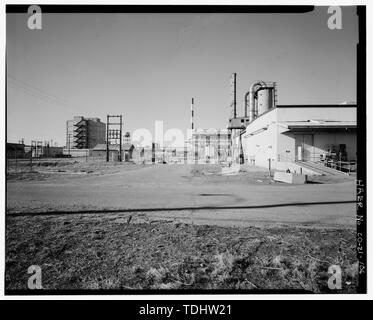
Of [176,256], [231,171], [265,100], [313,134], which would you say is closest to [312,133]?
[313,134]

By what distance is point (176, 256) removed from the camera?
3295mm

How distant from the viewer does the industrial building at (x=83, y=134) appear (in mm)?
73750

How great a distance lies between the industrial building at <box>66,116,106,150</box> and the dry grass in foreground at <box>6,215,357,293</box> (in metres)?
75.5

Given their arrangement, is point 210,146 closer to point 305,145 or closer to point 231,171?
point 305,145

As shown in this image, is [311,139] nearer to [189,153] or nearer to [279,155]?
[279,155]

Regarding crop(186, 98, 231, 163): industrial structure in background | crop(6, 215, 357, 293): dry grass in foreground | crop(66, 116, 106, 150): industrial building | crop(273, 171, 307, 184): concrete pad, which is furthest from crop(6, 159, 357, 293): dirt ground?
crop(66, 116, 106, 150): industrial building

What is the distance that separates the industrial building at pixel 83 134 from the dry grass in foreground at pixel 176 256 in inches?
2973

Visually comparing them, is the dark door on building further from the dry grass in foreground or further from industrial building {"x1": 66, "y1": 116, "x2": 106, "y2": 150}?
industrial building {"x1": 66, "y1": 116, "x2": 106, "y2": 150}

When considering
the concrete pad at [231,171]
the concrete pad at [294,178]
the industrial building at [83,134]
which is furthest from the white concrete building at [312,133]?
the industrial building at [83,134]

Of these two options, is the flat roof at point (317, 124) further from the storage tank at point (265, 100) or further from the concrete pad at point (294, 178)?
the storage tank at point (265, 100)

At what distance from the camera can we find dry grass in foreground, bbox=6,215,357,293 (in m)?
2.78

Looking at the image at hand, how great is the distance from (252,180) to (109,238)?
1001 centimetres

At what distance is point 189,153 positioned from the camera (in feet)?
142
